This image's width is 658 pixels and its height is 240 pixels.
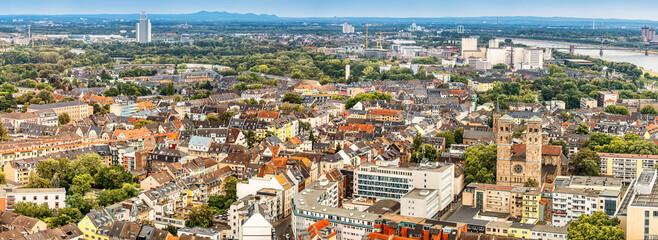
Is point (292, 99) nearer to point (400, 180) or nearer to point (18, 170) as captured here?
point (18, 170)

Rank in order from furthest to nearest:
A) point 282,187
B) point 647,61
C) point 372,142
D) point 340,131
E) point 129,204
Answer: point 647,61 < point 340,131 < point 372,142 < point 282,187 < point 129,204

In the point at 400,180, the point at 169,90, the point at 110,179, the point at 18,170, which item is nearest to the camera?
the point at 400,180

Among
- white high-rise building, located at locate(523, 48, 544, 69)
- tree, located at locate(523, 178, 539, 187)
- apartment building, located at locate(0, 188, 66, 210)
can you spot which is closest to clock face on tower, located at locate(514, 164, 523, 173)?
tree, located at locate(523, 178, 539, 187)

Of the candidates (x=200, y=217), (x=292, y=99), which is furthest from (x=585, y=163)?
(x=292, y=99)

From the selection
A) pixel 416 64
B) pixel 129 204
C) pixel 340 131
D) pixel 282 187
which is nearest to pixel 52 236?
pixel 129 204

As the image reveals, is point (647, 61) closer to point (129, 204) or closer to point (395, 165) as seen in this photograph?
point (395, 165)

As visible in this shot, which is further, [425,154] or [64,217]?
[425,154]
